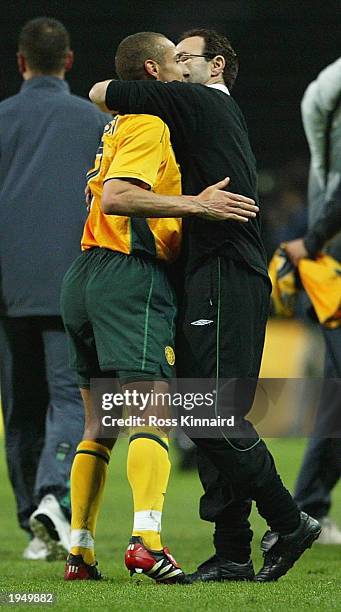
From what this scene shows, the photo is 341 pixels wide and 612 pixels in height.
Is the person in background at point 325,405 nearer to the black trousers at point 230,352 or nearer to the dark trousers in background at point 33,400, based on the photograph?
the dark trousers in background at point 33,400

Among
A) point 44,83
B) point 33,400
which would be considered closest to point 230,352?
point 33,400

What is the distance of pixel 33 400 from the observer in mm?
5812

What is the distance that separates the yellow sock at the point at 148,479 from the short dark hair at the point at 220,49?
1261 mm

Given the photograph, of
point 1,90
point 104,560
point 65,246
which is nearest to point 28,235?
point 65,246

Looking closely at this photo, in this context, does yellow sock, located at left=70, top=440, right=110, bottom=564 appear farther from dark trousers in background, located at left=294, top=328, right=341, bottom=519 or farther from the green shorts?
dark trousers in background, located at left=294, top=328, right=341, bottom=519

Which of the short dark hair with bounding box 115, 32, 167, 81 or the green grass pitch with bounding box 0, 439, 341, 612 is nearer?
the green grass pitch with bounding box 0, 439, 341, 612

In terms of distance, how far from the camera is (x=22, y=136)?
571 cm

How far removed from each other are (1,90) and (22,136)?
19.2 feet

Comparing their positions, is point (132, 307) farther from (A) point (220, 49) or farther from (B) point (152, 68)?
(A) point (220, 49)

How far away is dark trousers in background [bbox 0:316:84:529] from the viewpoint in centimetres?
552

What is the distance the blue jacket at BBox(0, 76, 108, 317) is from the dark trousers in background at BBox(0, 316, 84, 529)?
12 cm

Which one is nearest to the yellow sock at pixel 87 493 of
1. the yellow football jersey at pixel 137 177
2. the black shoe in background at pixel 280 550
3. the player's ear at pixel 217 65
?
the black shoe in background at pixel 280 550

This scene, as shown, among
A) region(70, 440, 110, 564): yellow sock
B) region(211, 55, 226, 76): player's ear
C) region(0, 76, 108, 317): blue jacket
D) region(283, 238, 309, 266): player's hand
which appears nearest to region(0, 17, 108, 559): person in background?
region(0, 76, 108, 317): blue jacket

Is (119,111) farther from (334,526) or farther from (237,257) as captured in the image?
(334,526)
